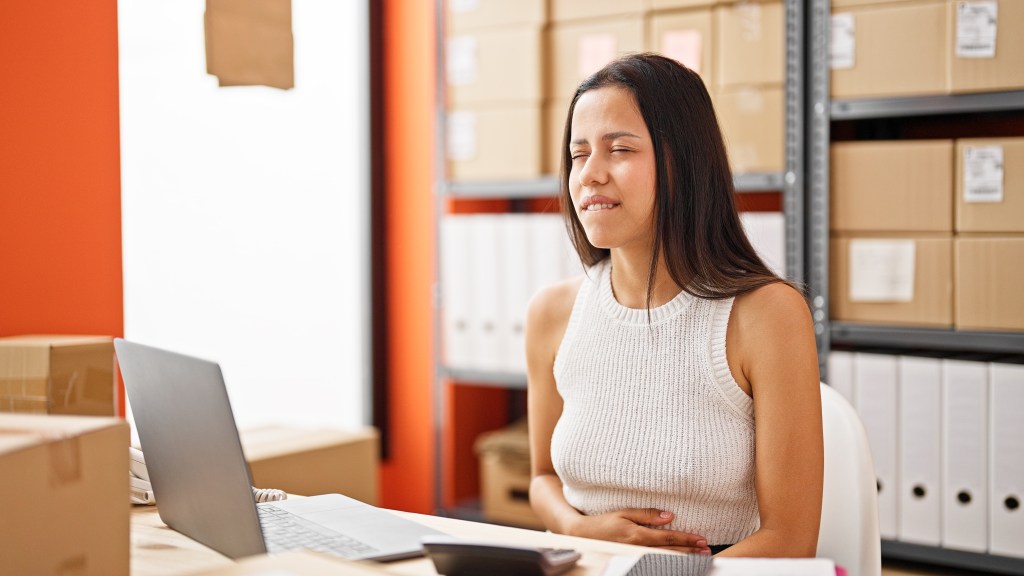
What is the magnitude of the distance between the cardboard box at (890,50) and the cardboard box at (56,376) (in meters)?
1.76

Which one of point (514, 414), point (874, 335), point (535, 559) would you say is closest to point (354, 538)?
point (535, 559)

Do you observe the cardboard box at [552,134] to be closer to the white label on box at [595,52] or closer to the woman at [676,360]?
the white label on box at [595,52]

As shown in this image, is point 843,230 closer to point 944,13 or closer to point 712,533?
point 944,13

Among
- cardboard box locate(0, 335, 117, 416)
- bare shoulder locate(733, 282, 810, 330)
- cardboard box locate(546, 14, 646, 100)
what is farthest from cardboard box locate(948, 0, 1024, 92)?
cardboard box locate(0, 335, 117, 416)

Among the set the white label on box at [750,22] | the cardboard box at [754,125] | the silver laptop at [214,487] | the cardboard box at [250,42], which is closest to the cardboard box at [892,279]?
the cardboard box at [754,125]

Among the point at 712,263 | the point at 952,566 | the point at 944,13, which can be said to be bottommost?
the point at 952,566

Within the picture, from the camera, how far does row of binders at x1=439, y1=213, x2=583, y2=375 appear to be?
2844 millimetres

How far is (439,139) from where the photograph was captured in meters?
3.04

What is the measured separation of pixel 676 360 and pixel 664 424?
93mm

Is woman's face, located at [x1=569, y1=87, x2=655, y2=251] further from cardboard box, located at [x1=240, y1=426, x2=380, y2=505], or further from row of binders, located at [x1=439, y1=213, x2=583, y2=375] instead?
row of binders, located at [x1=439, y1=213, x2=583, y2=375]

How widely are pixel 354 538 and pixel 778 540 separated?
56cm

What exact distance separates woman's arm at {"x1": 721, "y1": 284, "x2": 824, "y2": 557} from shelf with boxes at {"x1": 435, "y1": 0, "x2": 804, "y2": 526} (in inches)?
44.4

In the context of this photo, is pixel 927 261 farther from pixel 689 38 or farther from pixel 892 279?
pixel 689 38

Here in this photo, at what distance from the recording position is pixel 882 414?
241cm
